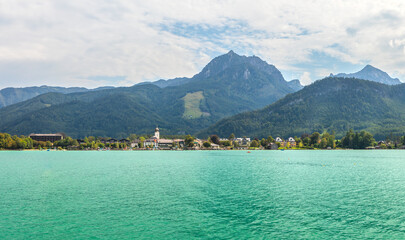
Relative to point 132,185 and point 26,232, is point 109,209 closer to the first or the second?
point 26,232

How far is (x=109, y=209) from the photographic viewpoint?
39812 mm

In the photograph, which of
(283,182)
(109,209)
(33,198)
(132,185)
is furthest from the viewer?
(283,182)

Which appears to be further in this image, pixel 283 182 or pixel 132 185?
pixel 283 182

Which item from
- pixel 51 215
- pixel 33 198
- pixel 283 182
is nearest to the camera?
pixel 51 215

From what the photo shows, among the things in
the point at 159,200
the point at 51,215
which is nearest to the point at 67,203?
the point at 51,215

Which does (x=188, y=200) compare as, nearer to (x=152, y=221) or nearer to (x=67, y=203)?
(x=152, y=221)

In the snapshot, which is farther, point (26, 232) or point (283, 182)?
point (283, 182)

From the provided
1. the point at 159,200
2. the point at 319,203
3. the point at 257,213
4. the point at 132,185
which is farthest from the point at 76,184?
the point at 319,203


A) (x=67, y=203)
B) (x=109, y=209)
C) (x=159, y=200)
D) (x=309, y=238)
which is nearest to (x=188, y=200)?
(x=159, y=200)

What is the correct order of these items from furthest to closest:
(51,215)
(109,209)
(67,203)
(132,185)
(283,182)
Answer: (283,182) < (132,185) < (67,203) < (109,209) < (51,215)

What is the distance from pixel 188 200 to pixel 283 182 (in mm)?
26383

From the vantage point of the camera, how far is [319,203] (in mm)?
43719

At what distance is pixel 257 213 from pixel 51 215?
24.0m

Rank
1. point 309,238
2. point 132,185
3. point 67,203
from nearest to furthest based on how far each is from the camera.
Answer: point 309,238, point 67,203, point 132,185
